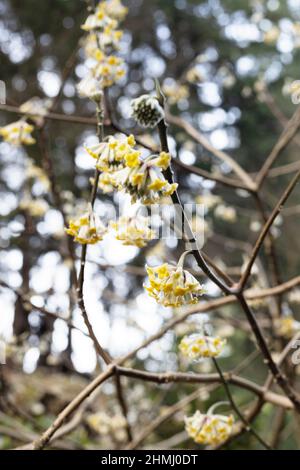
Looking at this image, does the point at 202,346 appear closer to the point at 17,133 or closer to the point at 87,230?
the point at 87,230

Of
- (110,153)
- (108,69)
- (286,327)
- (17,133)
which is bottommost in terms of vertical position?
(286,327)

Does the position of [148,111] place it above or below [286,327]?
above

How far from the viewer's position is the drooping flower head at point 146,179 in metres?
0.74

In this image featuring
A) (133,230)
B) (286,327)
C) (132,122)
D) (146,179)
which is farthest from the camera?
(132,122)

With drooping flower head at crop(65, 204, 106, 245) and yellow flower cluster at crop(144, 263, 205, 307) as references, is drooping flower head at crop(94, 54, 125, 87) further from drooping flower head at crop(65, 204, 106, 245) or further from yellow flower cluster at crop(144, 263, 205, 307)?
yellow flower cluster at crop(144, 263, 205, 307)

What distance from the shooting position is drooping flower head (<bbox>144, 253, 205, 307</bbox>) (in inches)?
32.4

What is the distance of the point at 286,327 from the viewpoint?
2227mm

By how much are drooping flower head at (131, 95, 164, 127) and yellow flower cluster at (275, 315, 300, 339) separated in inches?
66.0

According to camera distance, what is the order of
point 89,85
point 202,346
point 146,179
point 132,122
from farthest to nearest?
1. point 132,122
2. point 89,85
3. point 202,346
4. point 146,179

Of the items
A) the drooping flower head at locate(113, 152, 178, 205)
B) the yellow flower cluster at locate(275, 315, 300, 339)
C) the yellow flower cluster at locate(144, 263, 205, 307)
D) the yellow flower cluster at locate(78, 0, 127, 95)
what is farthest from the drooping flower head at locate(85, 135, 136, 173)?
the yellow flower cluster at locate(275, 315, 300, 339)

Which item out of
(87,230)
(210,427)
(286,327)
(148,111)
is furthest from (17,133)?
(286,327)

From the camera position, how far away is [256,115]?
19.8 feet

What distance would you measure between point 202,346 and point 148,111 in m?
0.62
